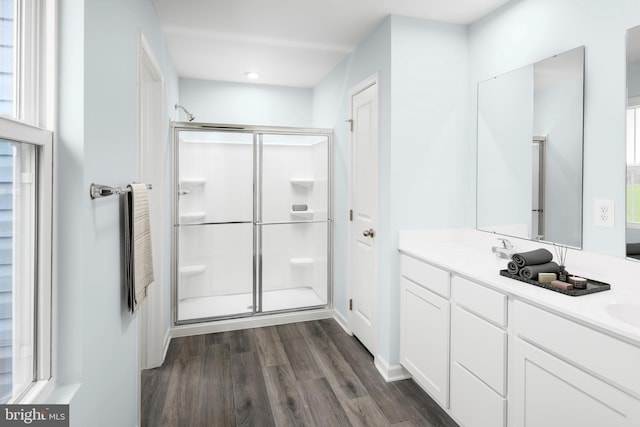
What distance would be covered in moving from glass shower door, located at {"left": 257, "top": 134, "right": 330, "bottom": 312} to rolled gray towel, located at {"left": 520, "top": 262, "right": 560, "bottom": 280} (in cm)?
217

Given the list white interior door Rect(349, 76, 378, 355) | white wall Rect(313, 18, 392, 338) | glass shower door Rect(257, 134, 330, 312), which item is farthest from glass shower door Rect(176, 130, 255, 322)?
white interior door Rect(349, 76, 378, 355)

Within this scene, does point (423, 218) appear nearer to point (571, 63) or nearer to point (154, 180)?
point (571, 63)

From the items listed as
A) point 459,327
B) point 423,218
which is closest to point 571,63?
point 423,218

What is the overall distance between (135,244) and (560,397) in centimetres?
187

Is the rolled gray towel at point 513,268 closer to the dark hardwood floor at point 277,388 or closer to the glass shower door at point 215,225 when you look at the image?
the dark hardwood floor at point 277,388

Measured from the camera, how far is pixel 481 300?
1708 millimetres

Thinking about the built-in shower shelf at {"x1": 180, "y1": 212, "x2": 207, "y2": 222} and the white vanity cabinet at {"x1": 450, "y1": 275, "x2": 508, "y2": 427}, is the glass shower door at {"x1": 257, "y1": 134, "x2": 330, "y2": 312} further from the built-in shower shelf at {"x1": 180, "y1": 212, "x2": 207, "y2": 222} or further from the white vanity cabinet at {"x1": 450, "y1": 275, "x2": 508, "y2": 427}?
the white vanity cabinet at {"x1": 450, "y1": 275, "x2": 508, "y2": 427}

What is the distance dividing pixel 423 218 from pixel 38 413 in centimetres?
223

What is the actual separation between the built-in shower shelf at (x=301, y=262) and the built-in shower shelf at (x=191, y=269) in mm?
874

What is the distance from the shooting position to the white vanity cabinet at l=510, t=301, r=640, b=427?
111 centimetres

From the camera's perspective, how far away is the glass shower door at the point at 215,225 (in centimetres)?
315

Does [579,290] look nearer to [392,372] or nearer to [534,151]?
[534,151]

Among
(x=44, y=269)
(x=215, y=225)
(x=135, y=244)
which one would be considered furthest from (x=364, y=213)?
(x=44, y=269)

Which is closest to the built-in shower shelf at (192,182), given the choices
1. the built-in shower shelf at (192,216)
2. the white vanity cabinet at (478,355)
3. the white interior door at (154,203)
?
the built-in shower shelf at (192,216)
